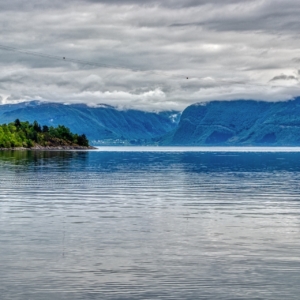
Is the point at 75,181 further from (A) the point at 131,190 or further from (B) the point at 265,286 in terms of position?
(B) the point at 265,286

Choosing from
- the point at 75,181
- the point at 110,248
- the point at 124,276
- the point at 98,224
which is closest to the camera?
the point at 124,276

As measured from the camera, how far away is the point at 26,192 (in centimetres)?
7894

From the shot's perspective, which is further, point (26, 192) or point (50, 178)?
point (50, 178)

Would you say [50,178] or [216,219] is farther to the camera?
[50,178]

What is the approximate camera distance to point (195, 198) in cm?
7362

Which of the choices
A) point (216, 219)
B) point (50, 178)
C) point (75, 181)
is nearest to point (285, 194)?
point (216, 219)

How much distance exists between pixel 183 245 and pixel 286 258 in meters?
6.81

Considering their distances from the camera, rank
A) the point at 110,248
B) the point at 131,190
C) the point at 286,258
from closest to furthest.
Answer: the point at 286,258
the point at 110,248
the point at 131,190

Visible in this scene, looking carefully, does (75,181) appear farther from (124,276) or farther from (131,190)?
(124,276)

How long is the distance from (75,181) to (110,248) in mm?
61100

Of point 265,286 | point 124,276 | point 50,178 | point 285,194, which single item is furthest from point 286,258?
point 50,178

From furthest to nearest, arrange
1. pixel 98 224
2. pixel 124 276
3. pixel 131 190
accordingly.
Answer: pixel 131 190 → pixel 98 224 → pixel 124 276

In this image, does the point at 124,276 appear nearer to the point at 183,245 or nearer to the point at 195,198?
the point at 183,245

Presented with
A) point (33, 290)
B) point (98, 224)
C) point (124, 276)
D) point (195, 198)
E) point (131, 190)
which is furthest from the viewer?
point (131, 190)
